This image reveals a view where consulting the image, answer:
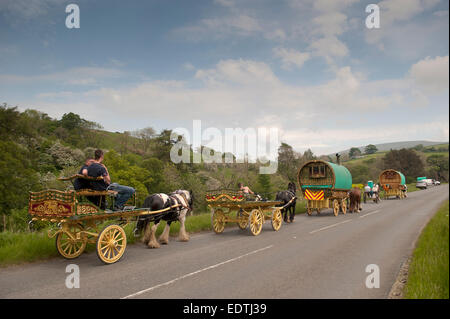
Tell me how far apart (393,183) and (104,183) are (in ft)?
111

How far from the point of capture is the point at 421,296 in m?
4.58

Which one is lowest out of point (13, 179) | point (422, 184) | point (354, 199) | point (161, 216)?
point (422, 184)

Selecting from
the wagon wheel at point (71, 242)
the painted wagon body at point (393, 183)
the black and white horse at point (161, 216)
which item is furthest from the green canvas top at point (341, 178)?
the painted wagon body at point (393, 183)

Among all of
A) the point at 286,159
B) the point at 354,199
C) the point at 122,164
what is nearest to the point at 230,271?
the point at 354,199

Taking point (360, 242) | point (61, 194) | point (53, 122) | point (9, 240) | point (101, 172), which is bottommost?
point (360, 242)

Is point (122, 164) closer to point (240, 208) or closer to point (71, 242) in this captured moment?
point (240, 208)

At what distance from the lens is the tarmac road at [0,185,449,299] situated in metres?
5.23

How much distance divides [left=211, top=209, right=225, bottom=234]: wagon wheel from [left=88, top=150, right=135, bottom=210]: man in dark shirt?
4.58m

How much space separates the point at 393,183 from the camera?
33.7m

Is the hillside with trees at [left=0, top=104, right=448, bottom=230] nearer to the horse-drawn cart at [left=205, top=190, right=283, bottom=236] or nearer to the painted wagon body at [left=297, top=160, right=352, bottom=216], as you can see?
the painted wagon body at [left=297, top=160, right=352, bottom=216]

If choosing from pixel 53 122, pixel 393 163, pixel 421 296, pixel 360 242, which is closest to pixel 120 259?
pixel 421 296

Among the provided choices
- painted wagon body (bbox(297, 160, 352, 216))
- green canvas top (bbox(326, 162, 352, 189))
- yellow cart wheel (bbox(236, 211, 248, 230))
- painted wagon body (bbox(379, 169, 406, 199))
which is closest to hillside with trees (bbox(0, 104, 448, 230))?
painted wagon body (bbox(379, 169, 406, 199))
